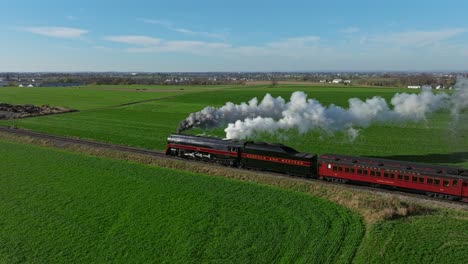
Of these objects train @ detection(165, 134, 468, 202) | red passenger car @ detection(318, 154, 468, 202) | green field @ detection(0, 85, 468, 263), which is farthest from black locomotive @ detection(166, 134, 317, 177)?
green field @ detection(0, 85, 468, 263)

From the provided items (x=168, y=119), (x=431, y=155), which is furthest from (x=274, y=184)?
(x=168, y=119)

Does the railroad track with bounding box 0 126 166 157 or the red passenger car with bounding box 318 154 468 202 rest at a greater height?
the red passenger car with bounding box 318 154 468 202

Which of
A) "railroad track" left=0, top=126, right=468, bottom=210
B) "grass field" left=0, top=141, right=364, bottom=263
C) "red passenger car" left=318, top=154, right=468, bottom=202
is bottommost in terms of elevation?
"grass field" left=0, top=141, right=364, bottom=263

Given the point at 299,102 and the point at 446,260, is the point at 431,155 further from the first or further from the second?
the point at 446,260

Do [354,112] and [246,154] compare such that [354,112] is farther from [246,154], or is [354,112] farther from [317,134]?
[317,134]

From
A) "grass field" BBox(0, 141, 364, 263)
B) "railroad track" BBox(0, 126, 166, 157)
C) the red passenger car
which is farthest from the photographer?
"railroad track" BBox(0, 126, 166, 157)

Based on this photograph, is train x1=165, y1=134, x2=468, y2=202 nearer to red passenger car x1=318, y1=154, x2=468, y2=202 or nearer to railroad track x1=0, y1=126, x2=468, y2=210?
red passenger car x1=318, y1=154, x2=468, y2=202

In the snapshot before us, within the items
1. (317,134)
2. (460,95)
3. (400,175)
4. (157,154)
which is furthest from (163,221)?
(317,134)

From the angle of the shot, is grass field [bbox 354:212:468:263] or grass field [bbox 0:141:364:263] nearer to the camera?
grass field [bbox 354:212:468:263]
